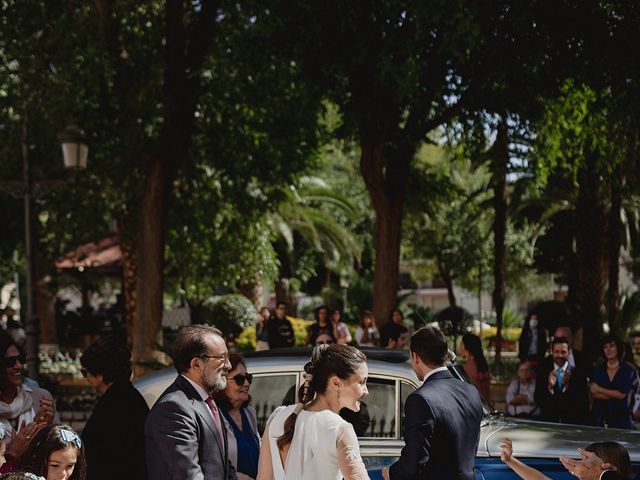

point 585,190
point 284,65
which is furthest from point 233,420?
point 585,190

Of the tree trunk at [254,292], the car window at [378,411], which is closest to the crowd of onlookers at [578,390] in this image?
the car window at [378,411]

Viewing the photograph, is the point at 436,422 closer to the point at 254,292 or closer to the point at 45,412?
the point at 45,412

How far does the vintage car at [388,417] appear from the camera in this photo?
7289 millimetres

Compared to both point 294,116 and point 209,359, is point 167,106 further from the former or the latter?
point 209,359

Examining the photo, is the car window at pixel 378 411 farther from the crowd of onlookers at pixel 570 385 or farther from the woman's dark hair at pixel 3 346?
the crowd of onlookers at pixel 570 385

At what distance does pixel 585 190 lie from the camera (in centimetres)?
2478

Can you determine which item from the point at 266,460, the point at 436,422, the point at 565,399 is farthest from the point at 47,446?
the point at 565,399

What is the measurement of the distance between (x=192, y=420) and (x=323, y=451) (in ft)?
2.21

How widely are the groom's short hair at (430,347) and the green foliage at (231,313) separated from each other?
25.0m

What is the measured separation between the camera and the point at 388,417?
736 centimetres

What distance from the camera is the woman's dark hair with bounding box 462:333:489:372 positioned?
1011cm

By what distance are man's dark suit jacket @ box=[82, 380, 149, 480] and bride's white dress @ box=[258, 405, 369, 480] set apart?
922mm

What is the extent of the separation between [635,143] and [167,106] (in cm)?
758

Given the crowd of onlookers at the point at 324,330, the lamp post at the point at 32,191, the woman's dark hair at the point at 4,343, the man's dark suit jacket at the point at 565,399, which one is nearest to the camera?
the woman's dark hair at the point at 4,343
